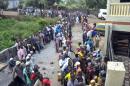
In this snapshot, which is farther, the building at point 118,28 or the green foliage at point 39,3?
the green foliage at point 39,3

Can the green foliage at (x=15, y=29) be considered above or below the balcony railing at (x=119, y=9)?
below

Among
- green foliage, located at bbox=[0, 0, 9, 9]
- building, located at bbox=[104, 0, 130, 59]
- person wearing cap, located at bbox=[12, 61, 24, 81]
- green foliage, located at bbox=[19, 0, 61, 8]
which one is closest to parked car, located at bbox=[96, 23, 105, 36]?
building, located at bbox=[104, 0, 130, 59]

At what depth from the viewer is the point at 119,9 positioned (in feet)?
46.3

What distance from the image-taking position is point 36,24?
26188 mm

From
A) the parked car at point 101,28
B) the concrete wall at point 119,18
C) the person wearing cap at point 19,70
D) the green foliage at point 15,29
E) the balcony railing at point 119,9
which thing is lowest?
the parked car at point 101,28

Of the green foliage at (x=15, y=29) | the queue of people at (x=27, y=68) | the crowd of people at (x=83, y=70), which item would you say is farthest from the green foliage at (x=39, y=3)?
the crowd of people at (x=83, y=70)

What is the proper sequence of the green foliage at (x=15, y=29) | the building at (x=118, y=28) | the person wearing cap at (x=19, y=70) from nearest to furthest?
the person wearing cap at (x=19, y=70)
the building at (x=118, y=28)
the green foliage at (x=15, y=29)

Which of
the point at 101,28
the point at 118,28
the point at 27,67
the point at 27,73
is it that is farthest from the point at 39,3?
the point at 27,73

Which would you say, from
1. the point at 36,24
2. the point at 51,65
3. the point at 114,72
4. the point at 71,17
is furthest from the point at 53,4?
the point at 114,72

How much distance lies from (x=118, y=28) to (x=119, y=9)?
92cm

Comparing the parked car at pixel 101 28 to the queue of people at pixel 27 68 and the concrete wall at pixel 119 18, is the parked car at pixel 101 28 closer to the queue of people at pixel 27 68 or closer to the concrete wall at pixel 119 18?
the queue of people at pixel 27 68

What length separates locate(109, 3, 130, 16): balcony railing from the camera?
1384 centimetres

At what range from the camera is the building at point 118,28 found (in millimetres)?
13992

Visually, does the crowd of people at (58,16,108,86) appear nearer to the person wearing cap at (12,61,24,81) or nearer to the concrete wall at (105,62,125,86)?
the concrete wall at (105,62,125,86)
